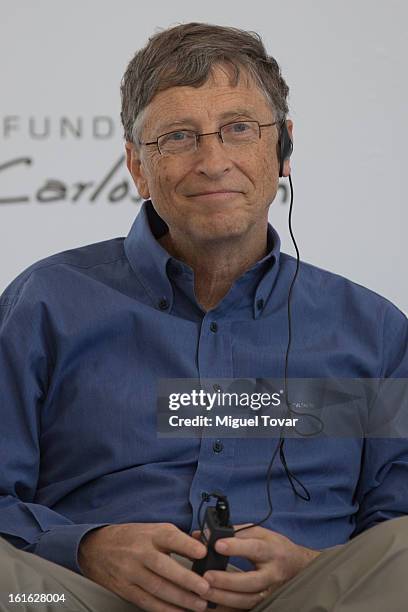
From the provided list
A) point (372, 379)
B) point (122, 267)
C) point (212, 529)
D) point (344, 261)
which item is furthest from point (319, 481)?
point (344, 261)

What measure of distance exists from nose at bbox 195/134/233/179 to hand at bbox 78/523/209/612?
20.2 inches

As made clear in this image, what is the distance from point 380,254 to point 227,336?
67cm

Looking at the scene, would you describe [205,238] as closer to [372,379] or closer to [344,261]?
[372,379]

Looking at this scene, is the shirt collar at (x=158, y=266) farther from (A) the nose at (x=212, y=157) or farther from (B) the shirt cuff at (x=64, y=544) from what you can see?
(B) the shirt cuff at (x=64, y=544)

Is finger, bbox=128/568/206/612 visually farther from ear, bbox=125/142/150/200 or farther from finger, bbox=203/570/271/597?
→ ear, bbox=125/142/150/200

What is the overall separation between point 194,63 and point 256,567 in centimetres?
72

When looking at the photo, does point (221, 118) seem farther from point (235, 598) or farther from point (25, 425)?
point (235, 598)

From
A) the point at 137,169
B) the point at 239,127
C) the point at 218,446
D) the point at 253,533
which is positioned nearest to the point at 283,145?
the point at 239,127

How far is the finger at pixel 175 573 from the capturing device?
53.1 inches

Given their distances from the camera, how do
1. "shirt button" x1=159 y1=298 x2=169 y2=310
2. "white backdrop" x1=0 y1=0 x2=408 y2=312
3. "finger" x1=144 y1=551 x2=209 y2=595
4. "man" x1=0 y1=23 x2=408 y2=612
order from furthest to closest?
"white backdrop" x1=0 y1=0 x2=408 y2=312 < "shirt button" x1=159 y1=298 x2=169 y2=310 < "man" x1=0 y1=23 x2=408 y2=612 < "finger" x1=144 y1=551 x2=209 y2=595

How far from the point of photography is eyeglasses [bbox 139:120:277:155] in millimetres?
1647

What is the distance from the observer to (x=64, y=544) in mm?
1461

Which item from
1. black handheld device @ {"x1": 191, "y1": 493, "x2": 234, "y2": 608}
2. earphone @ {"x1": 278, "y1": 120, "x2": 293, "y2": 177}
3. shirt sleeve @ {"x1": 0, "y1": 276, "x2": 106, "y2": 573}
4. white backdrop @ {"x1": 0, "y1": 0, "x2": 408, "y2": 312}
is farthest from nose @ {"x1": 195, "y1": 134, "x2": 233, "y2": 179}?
white backdrop @ {"x1": 0, "y1": 0, "x2": 408, "y2": 312}

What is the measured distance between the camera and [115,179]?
7.34ft
